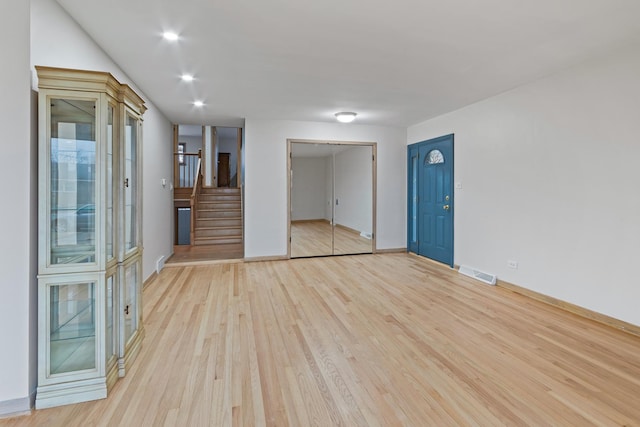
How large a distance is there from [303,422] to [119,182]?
6.34 feet

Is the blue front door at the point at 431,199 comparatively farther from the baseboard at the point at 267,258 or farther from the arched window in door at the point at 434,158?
the baseboard at the point at 267,258

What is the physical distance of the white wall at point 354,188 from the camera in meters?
6.06

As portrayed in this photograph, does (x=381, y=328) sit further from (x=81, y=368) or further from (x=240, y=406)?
(x=81, y=368)

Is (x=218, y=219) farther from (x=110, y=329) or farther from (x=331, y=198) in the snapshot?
(x=110, y=329)

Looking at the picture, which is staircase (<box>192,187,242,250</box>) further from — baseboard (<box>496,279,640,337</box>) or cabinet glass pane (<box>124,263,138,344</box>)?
baseboard (<box>496,279,640,337</box>)

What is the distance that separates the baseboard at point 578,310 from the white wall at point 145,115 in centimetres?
498

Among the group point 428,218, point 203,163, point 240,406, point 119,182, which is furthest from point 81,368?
point 203,163

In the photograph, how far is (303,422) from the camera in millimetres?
1642

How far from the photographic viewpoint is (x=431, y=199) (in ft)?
18.4

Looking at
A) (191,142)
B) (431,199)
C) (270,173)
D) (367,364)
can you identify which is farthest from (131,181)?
(191,142)

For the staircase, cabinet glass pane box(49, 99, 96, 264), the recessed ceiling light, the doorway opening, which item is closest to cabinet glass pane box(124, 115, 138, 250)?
cabinet glass pane box(49, 99, 96, 264)

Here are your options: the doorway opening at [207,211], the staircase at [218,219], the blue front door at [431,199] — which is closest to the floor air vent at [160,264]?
the doorway opening at [207,211]

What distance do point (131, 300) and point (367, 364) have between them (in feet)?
6.35

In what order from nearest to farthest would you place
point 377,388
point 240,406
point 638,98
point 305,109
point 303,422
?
point 303,422 → point 240,406 → point 377,388 → point 638,98 → point 305,109
